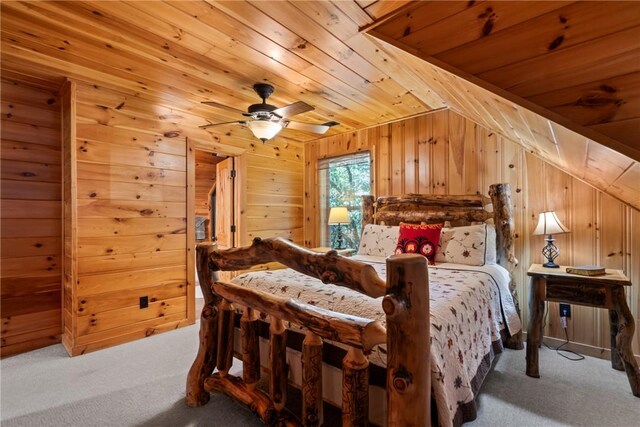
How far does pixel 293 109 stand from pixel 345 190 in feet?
7.21

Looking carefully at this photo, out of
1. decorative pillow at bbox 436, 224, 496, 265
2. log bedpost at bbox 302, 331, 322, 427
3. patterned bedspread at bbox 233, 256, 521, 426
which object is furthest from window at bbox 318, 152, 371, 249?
log bedpost at bbox 302, 331, 322, 427

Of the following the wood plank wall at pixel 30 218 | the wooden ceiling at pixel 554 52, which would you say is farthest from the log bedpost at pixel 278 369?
the wood plank wall at pixel 30 218

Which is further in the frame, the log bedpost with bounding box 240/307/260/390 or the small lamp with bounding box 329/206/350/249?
the small lamp with bounding box 329/206/350/249

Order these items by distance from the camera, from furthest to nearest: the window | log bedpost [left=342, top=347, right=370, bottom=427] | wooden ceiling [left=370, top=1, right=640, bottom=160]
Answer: the window → log bedpost [left=342, top=347, right=370, bottom=427] → wooden ceiling [left=370, top=1, right=640, bottom=160]

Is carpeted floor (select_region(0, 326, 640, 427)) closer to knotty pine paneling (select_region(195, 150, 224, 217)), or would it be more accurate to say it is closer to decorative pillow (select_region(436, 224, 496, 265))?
decorative pillow (select_region(436, 224, 496, 265))

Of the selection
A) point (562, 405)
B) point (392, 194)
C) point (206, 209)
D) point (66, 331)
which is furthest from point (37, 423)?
point (206, 209)

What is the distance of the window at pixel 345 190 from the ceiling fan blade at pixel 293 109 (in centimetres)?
190

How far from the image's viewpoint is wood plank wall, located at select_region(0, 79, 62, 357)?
103 inches

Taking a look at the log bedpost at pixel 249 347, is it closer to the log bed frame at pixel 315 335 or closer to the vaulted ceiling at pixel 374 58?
the log bed frame at pixel 315 335

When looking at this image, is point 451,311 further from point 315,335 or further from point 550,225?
point 550,225

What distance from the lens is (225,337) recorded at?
181 cm

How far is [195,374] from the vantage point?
1.87 m

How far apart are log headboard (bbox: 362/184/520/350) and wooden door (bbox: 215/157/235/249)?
1.77 meters

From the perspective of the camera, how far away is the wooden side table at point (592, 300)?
1973 millimetres
